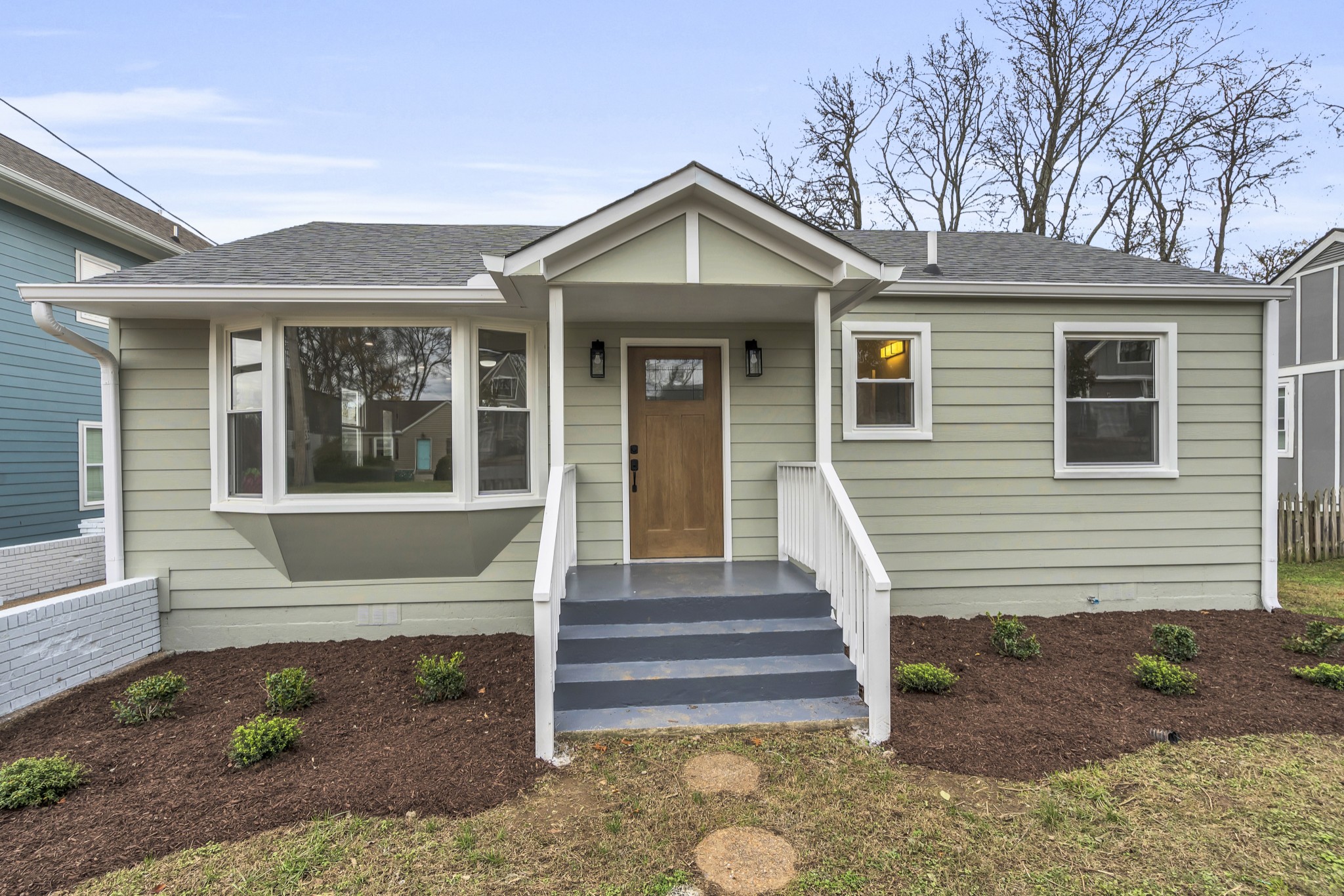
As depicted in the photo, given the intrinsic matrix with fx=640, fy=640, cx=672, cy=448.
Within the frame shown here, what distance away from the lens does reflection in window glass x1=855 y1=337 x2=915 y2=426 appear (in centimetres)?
571

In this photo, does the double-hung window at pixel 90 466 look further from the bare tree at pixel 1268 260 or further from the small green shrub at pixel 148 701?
the bare tree at pixel 1268 260

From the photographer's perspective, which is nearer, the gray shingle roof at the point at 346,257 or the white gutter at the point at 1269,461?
the gray shingle roof at the point at 346,257

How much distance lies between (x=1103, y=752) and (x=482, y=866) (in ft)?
10.2

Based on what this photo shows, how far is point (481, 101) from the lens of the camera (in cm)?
1149

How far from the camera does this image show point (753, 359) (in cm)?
545

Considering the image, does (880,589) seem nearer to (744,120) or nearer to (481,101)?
(481,101)

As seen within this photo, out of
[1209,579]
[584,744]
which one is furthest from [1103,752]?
[1209,579]

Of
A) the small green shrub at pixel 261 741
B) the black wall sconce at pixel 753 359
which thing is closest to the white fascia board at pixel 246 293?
the black wall sconce at pixel 753 359

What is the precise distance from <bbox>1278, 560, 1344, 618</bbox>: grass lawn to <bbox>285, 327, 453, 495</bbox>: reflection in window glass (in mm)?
8017

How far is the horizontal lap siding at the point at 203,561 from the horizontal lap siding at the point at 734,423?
0.68m

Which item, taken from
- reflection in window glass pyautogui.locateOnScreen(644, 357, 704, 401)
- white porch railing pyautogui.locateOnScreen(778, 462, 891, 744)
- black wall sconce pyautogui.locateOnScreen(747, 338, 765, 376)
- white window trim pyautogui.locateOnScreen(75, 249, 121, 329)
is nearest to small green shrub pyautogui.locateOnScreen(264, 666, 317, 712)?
reflection in window glass pyautogui.locateOnScreen(644, 357, 704, 401)

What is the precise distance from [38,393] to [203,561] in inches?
221

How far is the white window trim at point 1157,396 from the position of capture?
19.0 feet

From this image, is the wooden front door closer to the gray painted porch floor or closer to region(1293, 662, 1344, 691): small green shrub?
the gray painted porch floor
